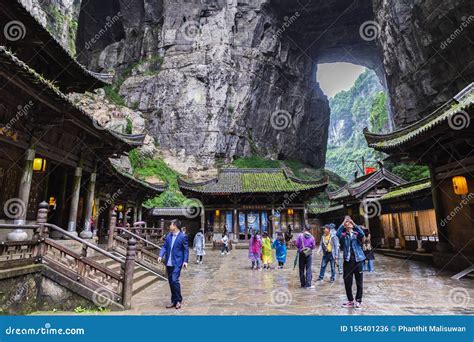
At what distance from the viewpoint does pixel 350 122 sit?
115625 mm

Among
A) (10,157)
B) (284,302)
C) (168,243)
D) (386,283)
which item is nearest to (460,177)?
(386,283)

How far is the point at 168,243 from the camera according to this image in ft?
20.1

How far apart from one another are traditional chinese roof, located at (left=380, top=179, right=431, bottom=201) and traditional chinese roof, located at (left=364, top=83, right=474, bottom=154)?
4694 millimetres

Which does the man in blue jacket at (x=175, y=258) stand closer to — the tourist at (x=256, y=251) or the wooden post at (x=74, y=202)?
the wooden post at (x=74, y=202)

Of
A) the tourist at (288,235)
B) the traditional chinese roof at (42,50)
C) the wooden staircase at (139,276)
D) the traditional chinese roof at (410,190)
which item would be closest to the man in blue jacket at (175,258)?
the wooden staircase at (139,276)

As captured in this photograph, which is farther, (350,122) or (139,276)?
(350,122)

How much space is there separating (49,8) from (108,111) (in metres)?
12.5

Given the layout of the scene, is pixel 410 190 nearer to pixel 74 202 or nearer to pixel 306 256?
pixel 306 256

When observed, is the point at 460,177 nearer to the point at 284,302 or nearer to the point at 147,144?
the point at 284,302

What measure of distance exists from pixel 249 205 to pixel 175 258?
18865 mm

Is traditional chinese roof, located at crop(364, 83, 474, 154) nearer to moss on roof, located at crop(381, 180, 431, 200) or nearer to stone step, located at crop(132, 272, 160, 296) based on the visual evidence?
moss on roof, located at crop(381, 180, 431, 200)

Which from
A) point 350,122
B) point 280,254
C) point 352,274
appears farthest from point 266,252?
point 350,122

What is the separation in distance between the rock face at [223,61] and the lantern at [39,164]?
31.2m

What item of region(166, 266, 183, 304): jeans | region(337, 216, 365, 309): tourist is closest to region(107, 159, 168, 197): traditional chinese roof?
region(166, 266, 183, 304): jeans
